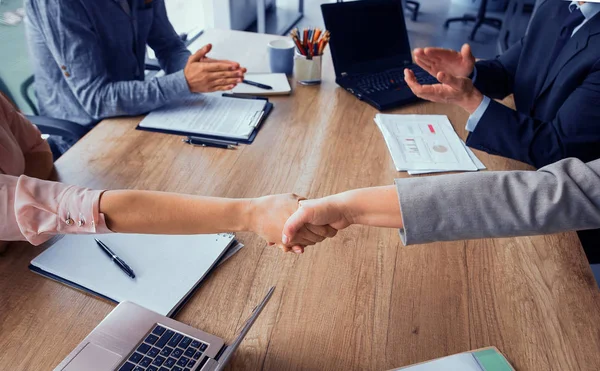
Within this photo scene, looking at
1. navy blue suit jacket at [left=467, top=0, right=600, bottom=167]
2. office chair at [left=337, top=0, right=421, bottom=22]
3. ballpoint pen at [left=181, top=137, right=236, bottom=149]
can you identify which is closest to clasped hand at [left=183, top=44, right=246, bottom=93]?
ballpoint pen at [left=181, top=137, right=236, bottom=149]

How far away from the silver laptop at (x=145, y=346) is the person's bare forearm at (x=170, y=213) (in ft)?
0.56

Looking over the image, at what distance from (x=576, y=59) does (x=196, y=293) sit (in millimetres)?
1256

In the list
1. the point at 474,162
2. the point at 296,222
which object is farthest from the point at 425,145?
the point at 296,222

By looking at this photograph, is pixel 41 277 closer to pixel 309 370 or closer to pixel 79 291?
pixel 79 291

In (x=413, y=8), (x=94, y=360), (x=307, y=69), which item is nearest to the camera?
(x=94, y=360)

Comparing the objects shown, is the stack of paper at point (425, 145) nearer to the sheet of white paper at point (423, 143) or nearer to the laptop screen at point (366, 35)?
the sheet of white paper at point (423, 143)

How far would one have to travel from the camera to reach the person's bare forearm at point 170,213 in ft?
2.60

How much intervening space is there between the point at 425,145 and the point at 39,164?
104cm

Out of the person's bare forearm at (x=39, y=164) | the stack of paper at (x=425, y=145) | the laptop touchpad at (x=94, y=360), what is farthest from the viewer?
the stack of paper at (x=425, y=145)

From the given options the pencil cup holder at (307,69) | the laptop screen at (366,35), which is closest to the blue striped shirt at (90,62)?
the pencil cup holder at (307,69)

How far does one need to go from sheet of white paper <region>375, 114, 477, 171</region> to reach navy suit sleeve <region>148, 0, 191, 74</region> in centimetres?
91

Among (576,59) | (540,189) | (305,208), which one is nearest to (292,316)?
(305,208)

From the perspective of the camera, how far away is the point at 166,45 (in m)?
1.76

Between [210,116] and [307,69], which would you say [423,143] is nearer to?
[307,69]
